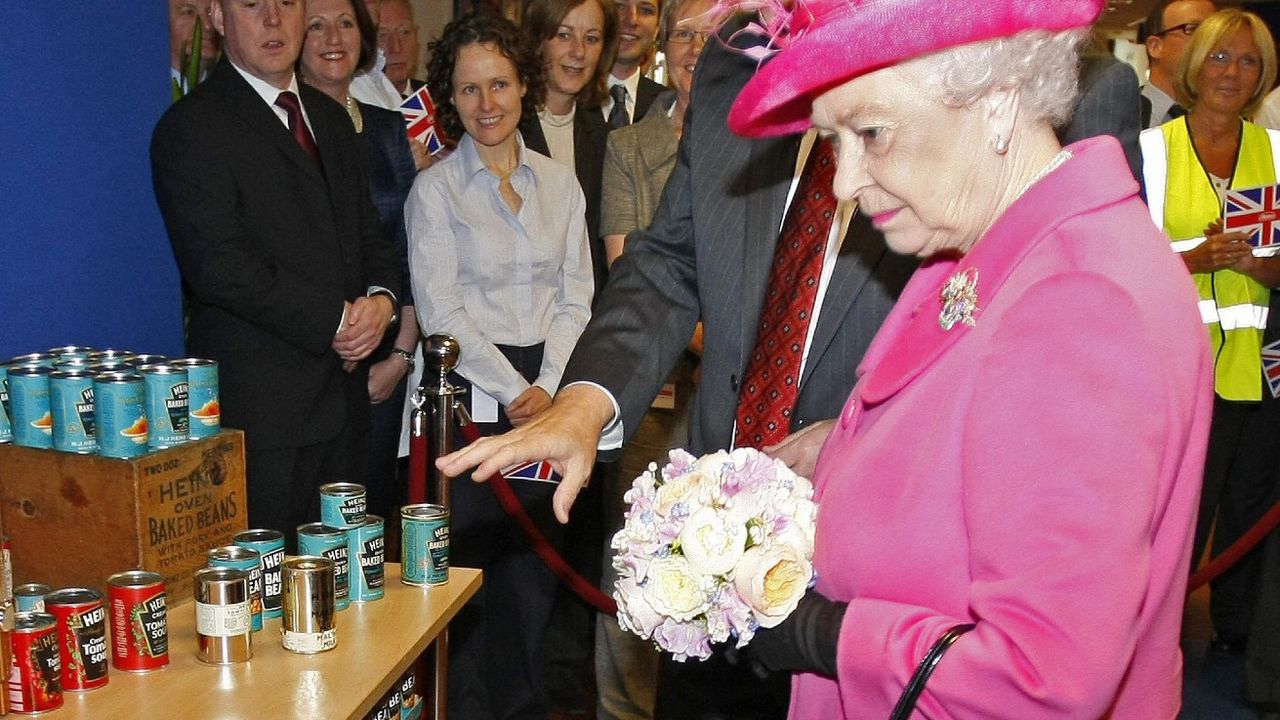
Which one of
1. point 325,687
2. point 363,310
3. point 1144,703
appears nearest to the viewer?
point 1144,703

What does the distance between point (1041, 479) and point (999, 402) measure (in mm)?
85

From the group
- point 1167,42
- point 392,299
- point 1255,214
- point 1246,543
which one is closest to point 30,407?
point 392,299

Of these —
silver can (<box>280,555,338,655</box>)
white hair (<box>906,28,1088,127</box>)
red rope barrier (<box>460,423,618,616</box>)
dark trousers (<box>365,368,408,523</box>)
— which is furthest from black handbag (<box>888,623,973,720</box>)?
dark trousers (<box>365,368,408,523</box>)

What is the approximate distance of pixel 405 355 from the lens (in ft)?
12.4

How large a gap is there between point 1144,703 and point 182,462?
156 centimetres

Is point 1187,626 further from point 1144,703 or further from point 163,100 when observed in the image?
point 163,100

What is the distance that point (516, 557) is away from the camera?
363cm

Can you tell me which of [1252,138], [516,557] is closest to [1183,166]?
Answer: [1252,138]

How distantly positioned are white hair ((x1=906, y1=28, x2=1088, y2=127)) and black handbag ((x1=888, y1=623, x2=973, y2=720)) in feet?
1.76

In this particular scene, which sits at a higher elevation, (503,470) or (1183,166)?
(1183,166)

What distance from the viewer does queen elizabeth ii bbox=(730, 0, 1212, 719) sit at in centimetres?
113

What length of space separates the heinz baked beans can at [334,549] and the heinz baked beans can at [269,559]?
4 centimetres

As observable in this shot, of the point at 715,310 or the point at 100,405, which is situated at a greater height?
the point at 715,310

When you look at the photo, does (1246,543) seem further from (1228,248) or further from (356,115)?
(356,115)
